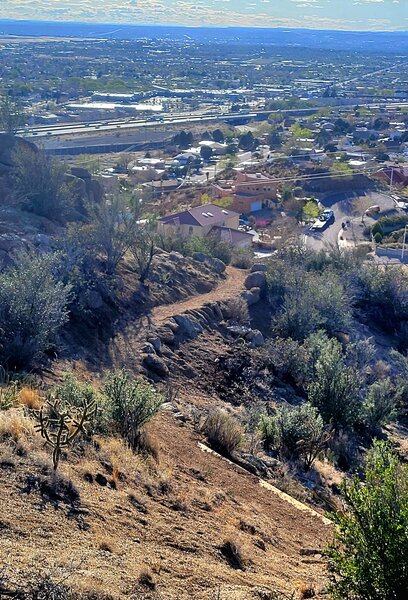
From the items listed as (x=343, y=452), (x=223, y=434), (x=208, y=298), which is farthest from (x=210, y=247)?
(x=223, y=434)

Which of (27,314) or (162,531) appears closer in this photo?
(162,531)

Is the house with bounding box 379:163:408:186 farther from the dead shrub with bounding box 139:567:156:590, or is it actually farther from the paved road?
the dead shrub with bounding box 139:567:156:590

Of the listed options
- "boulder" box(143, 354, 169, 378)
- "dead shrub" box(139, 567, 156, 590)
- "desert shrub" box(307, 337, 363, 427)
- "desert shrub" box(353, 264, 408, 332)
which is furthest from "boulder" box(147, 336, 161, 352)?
"dead shrub" box(139, 567, 156, 590)

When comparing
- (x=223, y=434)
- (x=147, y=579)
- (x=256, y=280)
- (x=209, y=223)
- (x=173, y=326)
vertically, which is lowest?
(x=209, y=223)

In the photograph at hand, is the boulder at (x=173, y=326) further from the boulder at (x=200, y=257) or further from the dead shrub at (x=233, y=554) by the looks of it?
the dead shrub at (x=233, y=554)

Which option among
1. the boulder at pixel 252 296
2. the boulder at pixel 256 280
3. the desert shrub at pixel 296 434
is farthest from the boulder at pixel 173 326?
the desert shrub at pixel 296 434

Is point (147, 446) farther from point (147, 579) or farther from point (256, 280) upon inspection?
point (256, 280)

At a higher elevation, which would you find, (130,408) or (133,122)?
(130,408)
